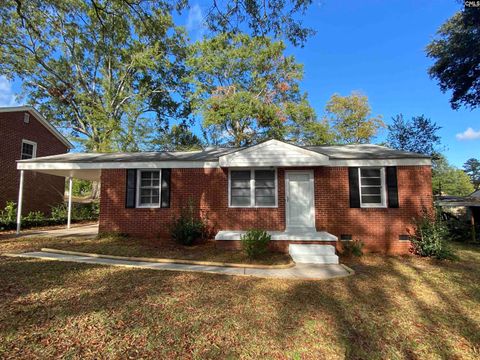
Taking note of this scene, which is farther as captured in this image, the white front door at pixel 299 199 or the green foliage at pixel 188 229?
the white front door at pixel 299 199

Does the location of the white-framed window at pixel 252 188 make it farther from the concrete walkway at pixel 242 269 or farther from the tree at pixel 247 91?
the tree at pixel 247 91

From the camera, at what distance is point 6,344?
9.46 ft

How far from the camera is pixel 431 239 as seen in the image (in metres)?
7.81

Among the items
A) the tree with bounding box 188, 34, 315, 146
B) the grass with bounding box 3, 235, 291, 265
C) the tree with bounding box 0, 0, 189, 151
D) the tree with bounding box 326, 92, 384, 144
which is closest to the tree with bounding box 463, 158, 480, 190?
the tree with bounding box 326, 92, 384, 144

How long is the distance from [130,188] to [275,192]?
5.66 m

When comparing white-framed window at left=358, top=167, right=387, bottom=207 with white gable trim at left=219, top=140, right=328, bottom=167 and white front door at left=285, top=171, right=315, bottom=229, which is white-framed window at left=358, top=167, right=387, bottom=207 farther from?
white front door at left=285, top=171, right=315, bottom=229

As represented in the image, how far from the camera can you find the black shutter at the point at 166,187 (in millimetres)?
9820

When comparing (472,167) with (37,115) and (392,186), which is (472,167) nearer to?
(392,186)

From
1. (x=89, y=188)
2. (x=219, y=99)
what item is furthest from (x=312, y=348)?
(x=89, y=188)

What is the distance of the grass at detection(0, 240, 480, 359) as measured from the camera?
298cm

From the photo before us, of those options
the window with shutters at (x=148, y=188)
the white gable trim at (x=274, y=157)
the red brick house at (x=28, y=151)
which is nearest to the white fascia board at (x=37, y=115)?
the red brick house at (x=28, y=151)

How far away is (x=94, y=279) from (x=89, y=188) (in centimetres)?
2973

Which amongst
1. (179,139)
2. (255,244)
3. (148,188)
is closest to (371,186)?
(255,244)

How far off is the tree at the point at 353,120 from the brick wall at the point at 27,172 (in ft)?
92.2
